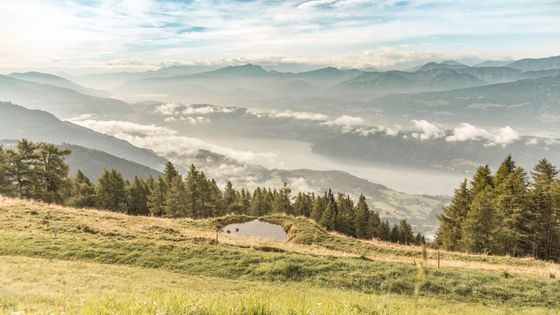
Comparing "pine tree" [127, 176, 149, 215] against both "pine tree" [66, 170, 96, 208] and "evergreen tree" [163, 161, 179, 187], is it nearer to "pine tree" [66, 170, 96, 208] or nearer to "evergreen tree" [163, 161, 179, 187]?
"evergreen tree" [163, 161, 179, 187]

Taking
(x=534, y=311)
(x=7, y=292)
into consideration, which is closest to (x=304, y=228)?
(x=534, y=311)

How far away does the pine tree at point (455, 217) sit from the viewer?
63562 mm

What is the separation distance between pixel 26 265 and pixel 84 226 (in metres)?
12.0

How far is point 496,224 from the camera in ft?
170

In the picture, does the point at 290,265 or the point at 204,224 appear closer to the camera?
the point at 290,265

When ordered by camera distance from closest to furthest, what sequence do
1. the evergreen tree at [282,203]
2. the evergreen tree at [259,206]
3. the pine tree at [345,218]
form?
the pine tree at [345,218]
the evergreen tree at [259,206]
the evergreen tree at [282,203]

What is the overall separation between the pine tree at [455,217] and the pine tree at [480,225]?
28.2ft

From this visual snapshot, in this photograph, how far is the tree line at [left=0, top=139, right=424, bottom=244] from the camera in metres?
60.5

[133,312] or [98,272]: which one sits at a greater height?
[133,312]

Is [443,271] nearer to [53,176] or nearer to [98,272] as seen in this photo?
[98,272]

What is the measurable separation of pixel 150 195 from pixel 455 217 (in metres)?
Answer: 74.4

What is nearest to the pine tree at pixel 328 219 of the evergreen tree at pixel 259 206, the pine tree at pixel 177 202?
the evergreen tree at pixel 259 206

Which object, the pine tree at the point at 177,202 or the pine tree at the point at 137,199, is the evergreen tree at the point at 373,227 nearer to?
the pine tree at the point at 177,202

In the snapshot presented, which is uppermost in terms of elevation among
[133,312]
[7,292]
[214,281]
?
[133,312]
